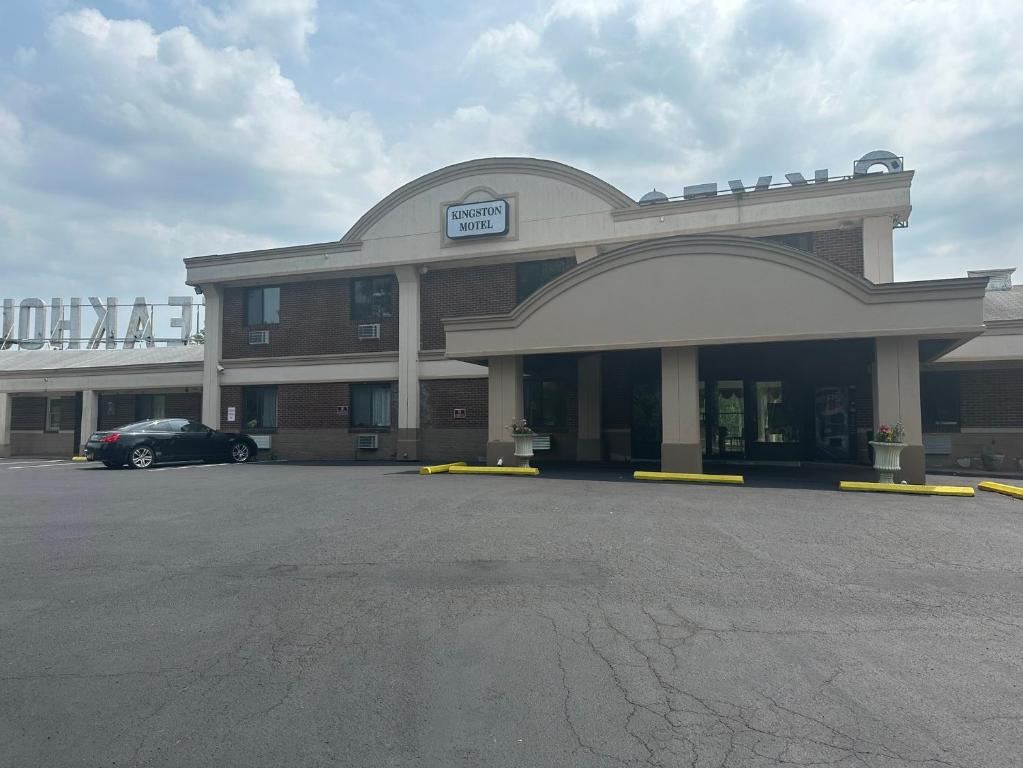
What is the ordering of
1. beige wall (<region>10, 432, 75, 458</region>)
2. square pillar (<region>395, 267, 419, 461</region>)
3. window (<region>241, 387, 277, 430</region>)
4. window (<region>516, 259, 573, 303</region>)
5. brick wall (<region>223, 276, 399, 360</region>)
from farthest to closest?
beige wall (<region>10, 432, 75, 458</region>) → window (<region>241, 387, 277, 430</region>) → brick wall (<region>223, 276, 399, 360</region>) → square pillar (<region>395, 267, 419, 461</region>) → window (<region>516, 259, 573, 303</region>)

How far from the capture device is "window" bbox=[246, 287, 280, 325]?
24750mm

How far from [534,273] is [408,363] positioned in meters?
4.91

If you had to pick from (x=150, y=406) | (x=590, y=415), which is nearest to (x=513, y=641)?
(x=590, y=415)

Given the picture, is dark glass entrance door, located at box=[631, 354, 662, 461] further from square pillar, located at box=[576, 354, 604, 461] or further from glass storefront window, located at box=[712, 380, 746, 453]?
glass storefront window, located at box=[712, 380, 746, 453]

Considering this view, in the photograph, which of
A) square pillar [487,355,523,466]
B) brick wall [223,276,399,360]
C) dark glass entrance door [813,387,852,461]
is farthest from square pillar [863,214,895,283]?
brick wall [223,276,399,360]

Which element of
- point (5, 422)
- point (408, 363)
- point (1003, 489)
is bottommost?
point (1003, 489)

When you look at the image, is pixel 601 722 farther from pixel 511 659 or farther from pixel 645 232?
pixel 645 232

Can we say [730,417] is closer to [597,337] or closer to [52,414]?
[597,337]

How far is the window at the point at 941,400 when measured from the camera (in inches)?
768

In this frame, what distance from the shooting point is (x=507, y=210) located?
21.4 metres

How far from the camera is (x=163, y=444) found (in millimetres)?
19734

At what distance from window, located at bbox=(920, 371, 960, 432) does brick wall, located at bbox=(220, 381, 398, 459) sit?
51.3 ft

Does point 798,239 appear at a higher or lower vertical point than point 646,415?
higher

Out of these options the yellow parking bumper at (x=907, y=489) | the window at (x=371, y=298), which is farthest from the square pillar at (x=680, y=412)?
the window at (x=371, y=298)
